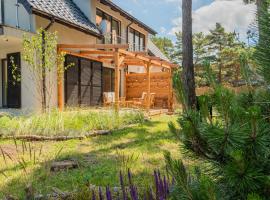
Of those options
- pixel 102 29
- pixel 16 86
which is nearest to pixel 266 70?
pixel 16 86

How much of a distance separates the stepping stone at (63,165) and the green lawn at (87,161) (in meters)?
0.11

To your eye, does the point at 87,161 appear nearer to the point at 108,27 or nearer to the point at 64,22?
the point at 64,22

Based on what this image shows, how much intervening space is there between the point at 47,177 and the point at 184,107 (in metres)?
3.72

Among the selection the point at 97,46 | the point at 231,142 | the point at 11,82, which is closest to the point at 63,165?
the point at 231,142

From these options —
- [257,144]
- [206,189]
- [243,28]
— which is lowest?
[206,189]

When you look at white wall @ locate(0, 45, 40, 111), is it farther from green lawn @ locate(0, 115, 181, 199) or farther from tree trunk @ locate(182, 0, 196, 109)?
tree trunk @ locate(182, 0, 196, 109)

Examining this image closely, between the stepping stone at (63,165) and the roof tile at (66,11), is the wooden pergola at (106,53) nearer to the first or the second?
the roof tile at (66,11)

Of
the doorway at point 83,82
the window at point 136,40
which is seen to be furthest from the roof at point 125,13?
the doorway at point 83,82

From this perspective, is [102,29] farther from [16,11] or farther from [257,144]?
[257,144]

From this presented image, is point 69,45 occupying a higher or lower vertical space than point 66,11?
lower

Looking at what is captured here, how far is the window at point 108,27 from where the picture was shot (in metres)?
16.7

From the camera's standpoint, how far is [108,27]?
701 inches

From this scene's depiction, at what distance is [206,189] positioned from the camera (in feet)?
3.15

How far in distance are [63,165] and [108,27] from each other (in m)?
13.7
